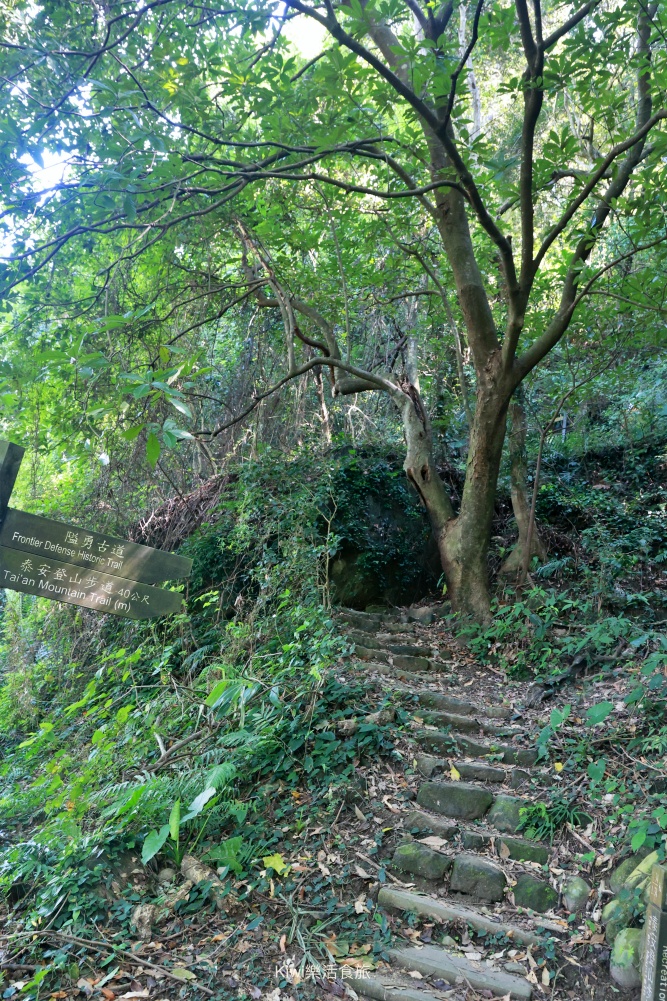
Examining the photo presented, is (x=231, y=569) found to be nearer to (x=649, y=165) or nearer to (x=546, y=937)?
(x=546, y=937)

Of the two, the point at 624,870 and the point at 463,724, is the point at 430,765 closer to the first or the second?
the point at 463,724

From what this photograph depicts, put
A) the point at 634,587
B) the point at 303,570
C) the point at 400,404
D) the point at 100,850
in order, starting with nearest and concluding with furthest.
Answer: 1. the point at 100,850
2. the point at 303,570
3. the point at 634,587
4. the point at 400,404

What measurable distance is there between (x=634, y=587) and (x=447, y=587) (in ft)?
6.71

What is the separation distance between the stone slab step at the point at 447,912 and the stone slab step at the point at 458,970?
197 millimetres

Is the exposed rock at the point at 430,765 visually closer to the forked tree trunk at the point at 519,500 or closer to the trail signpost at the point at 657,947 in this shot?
the trail signpost at the point at 657,947

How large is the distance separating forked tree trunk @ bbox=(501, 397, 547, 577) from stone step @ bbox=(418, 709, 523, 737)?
249 cm

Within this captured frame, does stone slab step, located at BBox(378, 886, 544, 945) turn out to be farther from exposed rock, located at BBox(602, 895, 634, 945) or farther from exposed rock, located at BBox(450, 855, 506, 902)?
exposed rock, located at BBox(602, 895, 634, 945)

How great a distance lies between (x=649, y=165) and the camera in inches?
216

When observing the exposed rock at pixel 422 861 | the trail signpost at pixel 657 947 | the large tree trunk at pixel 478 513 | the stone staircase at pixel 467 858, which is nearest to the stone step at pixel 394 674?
the stone staircase at pixel 467 858

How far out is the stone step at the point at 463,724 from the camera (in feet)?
17.0

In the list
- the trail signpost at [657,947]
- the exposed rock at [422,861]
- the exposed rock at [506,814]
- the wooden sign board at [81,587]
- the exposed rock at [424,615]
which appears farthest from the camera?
the exposed rock at [424,615]

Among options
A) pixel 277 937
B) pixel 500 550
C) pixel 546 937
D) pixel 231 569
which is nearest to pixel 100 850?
pixel 277 937

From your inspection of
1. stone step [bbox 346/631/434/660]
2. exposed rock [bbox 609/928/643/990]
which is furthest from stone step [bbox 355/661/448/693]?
exposed rock [bbox 609/928/643/990]

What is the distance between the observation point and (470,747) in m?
4.94
